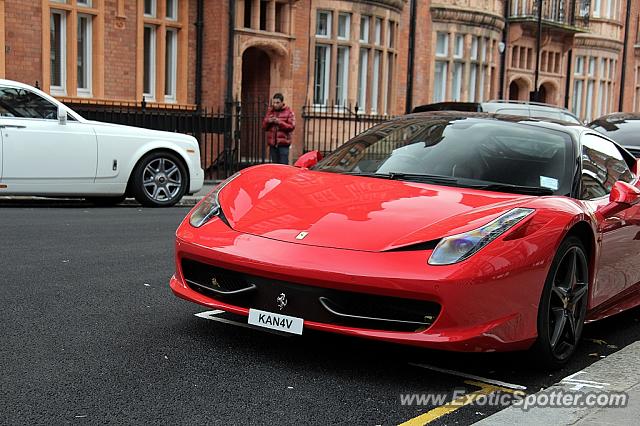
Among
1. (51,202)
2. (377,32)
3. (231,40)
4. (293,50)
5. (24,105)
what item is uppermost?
(377,32)

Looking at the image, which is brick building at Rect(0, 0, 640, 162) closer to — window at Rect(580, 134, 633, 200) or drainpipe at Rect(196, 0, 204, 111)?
drainpipe at Rect(196, 0, 204, 111)

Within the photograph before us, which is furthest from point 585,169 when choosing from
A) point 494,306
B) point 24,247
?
point 24,247

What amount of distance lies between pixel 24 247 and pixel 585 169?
500 cm

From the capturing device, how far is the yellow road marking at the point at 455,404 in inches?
154

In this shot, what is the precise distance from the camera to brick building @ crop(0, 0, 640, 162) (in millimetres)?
18312

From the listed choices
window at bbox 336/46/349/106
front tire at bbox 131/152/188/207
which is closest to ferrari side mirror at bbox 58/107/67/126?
front tire at bbox 131/152/188/207

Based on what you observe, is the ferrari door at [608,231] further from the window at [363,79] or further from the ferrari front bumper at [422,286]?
the window at [363,79]

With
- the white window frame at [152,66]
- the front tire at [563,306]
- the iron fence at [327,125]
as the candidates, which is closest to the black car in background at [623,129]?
the front tire at [563,306]

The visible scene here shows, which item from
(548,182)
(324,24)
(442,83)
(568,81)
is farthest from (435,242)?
(568,81)

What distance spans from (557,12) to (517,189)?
30.1 metres

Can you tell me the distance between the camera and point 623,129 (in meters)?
12.9

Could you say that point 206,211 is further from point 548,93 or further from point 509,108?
point 548,93

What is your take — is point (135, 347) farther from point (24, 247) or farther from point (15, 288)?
point (24, 247)

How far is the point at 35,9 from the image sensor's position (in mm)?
17562
